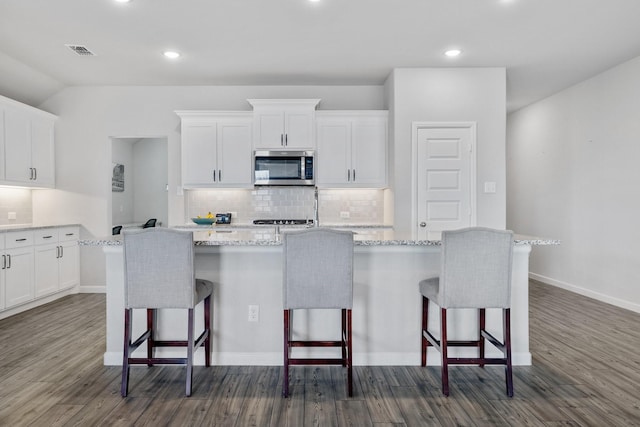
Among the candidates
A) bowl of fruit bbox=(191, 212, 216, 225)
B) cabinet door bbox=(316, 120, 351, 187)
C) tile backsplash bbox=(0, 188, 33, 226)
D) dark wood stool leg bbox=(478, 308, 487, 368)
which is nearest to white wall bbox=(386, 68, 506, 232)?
cabinet door bbox=(316, 120, 351, 187)

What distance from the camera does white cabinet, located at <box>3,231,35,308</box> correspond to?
3.78 metres

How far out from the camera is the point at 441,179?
434 centimetres

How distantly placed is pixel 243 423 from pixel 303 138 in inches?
132

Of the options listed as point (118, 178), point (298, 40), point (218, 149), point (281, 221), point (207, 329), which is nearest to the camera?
point (207, 329)

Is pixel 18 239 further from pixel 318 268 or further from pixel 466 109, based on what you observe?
pixel 466 109

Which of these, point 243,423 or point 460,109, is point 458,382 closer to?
point 243,423

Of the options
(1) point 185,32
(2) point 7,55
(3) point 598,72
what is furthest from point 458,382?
(2) point 7,55

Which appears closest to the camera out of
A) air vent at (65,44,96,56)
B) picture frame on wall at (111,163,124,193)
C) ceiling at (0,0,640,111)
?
ceiling at (0,0,640,111)

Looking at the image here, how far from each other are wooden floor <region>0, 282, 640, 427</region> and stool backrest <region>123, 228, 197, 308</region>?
61 cm

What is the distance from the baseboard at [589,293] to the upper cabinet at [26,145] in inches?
276

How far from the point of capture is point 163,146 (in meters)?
7.66

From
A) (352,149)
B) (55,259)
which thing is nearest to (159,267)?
(352,149)

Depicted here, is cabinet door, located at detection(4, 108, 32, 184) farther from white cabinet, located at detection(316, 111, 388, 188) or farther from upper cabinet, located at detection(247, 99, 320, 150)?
white cabinet, located at detection(316, 111, 388, 188)

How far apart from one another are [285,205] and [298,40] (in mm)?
2155
